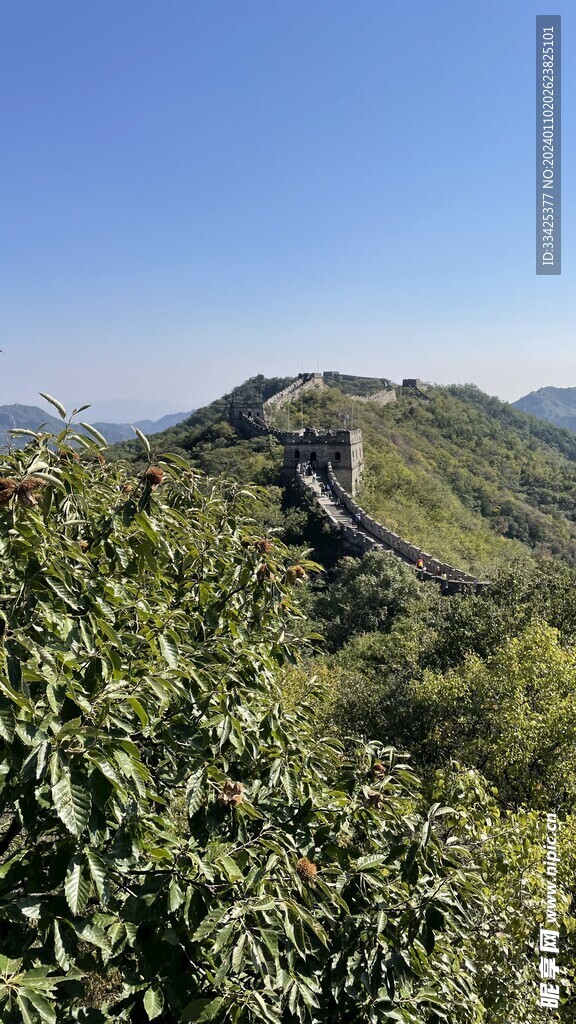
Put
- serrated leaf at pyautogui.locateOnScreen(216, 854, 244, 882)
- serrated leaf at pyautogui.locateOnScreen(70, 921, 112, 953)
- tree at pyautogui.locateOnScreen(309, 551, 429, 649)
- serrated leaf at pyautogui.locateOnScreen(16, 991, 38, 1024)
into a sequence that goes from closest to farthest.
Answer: serrated leaf at pyautogui.locateOnScreen(16, 991, 38, 1024)
serrated leaf at pyautogui.locateOnScreen(70, 921, 112, 953)
serrated leaf at pyautogui.locateOnScreen(216, 854, 244, 882)
tree at pyautogui.locateOnScreen(309, 551, 429, 649)

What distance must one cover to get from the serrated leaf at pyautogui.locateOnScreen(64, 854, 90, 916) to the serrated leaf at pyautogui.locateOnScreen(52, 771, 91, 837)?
11.0 inches

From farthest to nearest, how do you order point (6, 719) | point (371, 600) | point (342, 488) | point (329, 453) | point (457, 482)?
point (457, 482) < point (329, 453) < point (342, 488) < point (371, 600) < point (6, 719)

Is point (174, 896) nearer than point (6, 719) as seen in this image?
No

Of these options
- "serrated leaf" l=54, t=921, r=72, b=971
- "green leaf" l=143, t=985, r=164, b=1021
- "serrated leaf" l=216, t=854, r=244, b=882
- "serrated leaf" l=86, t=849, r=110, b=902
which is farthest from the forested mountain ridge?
"serrated leaf" l=54, t=921, r=72, b=971

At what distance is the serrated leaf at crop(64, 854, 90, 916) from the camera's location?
3.13 metres

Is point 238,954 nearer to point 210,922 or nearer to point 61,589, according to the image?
point 210,922

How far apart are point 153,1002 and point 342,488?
43762mm

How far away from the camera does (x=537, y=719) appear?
1110cm

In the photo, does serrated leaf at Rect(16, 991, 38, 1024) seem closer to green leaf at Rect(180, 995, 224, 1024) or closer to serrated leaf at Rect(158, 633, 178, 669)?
green leaf at Rect(180, 995, 224, 1024)

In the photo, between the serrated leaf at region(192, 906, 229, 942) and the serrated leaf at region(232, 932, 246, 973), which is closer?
the serrated leaf at region(232, 932, 246, 973)

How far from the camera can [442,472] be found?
203 feet

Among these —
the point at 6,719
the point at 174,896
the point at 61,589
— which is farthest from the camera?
the point at 174,896

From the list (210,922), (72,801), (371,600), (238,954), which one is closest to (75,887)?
(72,801)

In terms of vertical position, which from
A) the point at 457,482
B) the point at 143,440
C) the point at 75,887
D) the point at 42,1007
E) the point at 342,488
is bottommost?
the point at 457,482
